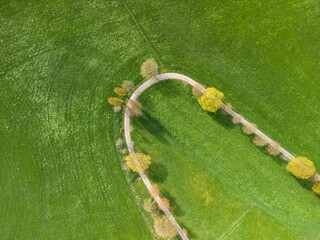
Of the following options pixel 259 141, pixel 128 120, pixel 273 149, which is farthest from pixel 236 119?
pixel 128 120

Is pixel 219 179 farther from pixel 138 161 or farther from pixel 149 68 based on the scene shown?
pixel 149 68

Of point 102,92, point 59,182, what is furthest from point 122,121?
point 59,182

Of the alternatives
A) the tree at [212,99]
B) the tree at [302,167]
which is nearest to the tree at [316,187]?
the tree at [302,167]

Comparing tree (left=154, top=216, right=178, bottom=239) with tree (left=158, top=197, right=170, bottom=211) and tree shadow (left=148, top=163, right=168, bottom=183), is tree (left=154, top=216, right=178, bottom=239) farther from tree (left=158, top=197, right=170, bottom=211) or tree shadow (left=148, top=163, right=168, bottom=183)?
tree shadow (left=148, top=163, right=168, bottom=183)

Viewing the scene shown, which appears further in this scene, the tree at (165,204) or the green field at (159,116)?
the tree at (165,204)

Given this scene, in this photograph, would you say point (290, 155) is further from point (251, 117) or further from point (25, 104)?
point (25, 104)

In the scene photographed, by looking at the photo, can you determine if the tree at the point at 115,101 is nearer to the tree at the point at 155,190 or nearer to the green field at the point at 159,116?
the green field at the point at 159,116

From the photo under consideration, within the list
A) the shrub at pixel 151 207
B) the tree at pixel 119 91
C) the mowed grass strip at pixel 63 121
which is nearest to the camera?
the mowed grass strip at pixel 63 121
